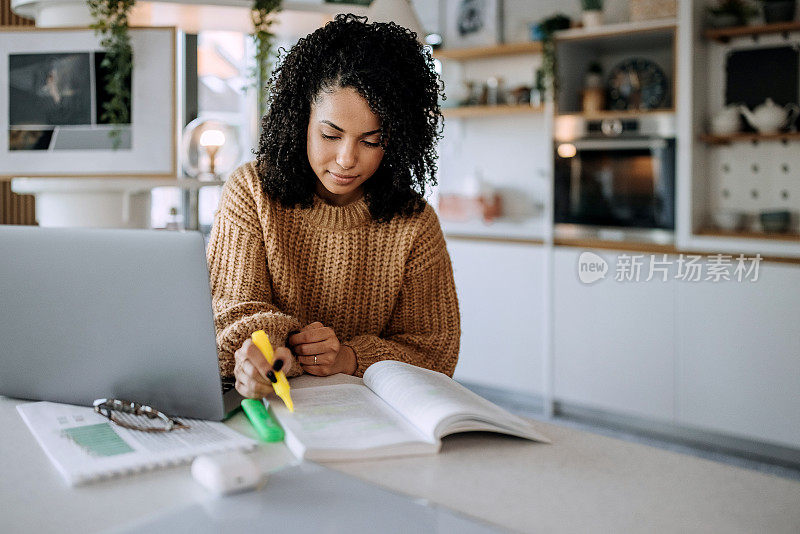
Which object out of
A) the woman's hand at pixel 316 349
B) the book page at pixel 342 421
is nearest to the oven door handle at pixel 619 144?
the woman's hand at pixel 316 349

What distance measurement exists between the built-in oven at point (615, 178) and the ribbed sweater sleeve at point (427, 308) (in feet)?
6.67

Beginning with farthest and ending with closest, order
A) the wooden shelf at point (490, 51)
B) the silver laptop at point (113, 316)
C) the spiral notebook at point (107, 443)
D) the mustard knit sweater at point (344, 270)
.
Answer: the wooden shelf at point (490, 51) → the mustard knit sweater at point (344, 270) → the silver laptop at point (113, 316) → the spiral notebook at point (107, 443)

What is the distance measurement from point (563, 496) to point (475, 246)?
10.3 ft

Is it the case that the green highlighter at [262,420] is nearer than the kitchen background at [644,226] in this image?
Yes

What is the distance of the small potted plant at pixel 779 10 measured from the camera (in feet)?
10.7

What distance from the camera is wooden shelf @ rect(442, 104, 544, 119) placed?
13.2ft

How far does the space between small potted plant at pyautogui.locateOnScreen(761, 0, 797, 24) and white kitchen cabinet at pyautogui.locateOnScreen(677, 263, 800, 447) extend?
1.05m

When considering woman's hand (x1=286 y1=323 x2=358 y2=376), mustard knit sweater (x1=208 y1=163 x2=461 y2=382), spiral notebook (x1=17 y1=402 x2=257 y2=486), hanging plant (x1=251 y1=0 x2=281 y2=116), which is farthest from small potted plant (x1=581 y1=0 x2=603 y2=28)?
spiral notebook (x1=17 y1=402 x2=257 y2=486)

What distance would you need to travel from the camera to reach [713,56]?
355cm

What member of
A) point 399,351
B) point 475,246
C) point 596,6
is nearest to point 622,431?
point 475,246

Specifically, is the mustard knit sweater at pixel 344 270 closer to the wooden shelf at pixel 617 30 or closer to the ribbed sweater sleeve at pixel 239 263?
the ribbed sweater sleeve at pixel 239 263

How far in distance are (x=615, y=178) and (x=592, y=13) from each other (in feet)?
2.59

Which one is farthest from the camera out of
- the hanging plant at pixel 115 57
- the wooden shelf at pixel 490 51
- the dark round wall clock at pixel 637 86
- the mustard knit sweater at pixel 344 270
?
the wooden shelf at pixel 490 51

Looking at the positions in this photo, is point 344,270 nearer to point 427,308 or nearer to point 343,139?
point 427,308
